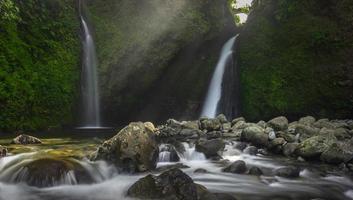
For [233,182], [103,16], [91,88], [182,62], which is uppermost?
[103,16]

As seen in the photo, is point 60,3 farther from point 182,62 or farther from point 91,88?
point 182,62

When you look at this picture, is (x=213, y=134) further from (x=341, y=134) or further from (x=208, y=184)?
(x=208, y=184)

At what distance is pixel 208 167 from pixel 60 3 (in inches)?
648

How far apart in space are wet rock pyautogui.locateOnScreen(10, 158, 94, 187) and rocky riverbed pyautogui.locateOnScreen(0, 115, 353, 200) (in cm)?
2

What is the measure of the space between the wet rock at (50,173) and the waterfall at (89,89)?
12.0m

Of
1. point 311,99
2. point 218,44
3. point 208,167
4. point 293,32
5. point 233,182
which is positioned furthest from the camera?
point 218,44

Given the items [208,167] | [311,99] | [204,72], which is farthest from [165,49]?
[208,167]

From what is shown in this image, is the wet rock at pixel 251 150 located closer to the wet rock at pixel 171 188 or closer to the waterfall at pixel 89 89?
the wet rock at pixel 171 188

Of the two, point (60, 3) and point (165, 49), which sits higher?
point (60, 3)

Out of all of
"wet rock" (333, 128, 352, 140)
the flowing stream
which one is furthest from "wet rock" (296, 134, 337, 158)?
"wet rock" (333, 128, 352, 140)

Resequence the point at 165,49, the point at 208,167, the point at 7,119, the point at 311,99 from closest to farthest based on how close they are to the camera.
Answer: the point at 208,167
the point at 7,119
the point at 311,99
the point at 165,49

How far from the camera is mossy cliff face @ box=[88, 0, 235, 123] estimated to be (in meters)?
21.7

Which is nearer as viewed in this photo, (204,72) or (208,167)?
(208,167)

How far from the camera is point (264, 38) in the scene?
21.3 metres
